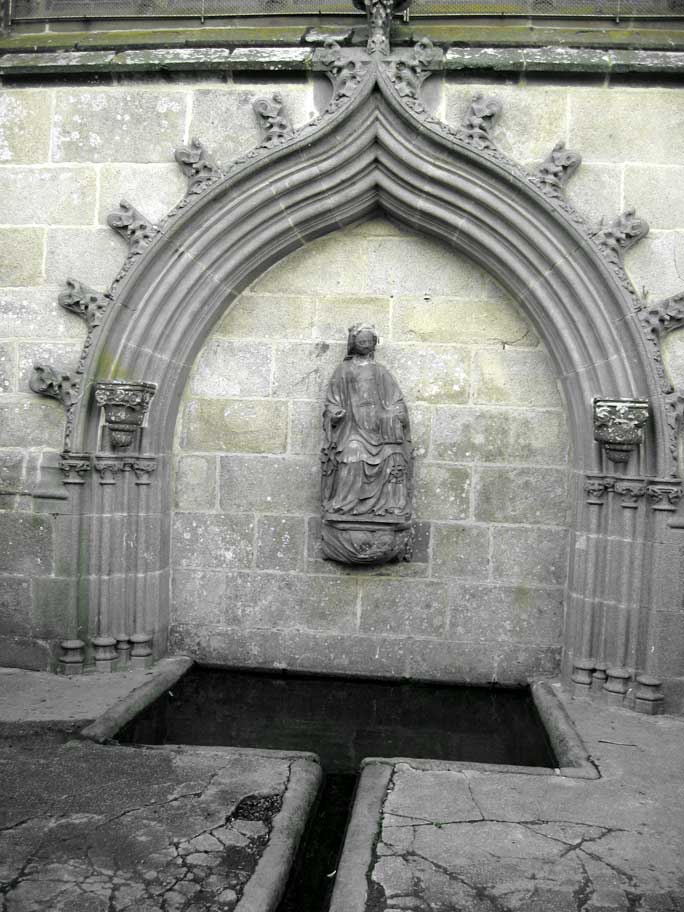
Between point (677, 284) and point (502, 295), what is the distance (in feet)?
3.46

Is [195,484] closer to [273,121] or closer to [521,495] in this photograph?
[521,495]

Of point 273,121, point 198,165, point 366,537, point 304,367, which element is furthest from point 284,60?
point 366,537

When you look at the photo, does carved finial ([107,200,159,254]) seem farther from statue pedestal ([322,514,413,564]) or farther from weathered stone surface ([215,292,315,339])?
statue pedestal ([322,514,413,564])

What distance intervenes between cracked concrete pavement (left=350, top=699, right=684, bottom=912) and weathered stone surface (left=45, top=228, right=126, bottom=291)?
3.41 m

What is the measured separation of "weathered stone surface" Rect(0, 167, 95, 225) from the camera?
4.93 m

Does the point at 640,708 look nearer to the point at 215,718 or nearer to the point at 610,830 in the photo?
the point at 610,830

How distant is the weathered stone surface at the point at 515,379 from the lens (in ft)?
16.5

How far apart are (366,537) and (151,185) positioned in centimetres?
260

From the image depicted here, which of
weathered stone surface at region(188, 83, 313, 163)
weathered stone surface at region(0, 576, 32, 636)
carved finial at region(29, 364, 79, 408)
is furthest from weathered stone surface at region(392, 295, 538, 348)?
weathered stone surface at region(0, 576, 32, 636)

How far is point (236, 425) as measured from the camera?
17.2 feet

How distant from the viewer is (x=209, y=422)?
5266 millimetres

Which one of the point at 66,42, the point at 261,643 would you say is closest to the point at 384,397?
the point at 261,643

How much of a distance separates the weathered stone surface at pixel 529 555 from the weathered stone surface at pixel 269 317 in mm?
1877

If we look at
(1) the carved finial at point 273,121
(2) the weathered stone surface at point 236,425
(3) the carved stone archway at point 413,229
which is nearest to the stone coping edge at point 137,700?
(3) the carved stone archway at point 413,229
